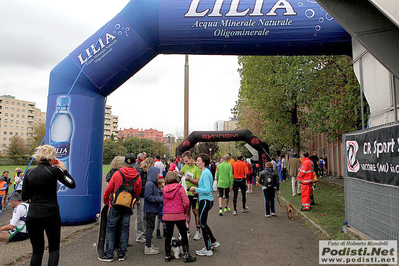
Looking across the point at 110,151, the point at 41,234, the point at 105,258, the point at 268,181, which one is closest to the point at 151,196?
the point at 105,258

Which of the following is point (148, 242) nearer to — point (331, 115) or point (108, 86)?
point (108, 86)

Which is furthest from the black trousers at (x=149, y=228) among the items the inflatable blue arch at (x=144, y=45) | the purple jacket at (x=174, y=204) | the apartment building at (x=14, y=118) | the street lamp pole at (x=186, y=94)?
the apartment building at (x=14, y=118)

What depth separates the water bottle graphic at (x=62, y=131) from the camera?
720 cm

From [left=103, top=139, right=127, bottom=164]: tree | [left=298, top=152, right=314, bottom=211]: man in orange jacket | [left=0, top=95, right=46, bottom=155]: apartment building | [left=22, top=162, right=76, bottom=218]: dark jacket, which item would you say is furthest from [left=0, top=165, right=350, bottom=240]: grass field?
[left=0, top=95, right=46, bottom=155]: apartment building

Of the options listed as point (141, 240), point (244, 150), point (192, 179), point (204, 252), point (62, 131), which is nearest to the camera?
point (204, 252)

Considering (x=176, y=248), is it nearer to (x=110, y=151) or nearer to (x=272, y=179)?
(x=272, y=179)

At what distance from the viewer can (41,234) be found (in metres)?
3.92

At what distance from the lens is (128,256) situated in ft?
17.5

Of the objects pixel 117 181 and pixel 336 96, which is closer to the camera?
pixel 117 181

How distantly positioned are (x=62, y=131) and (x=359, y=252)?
23.2ft

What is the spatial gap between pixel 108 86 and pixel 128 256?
450 centimetres

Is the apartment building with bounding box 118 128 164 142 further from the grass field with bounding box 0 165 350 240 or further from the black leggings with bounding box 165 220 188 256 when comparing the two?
the black leggings with bounding box 165 220 188 256

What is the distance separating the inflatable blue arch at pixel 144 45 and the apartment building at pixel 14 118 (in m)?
121

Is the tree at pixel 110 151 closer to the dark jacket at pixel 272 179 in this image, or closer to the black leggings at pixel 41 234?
the dark jacket at pixel 272 179
